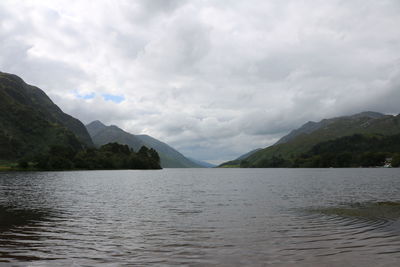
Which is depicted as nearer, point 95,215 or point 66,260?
point 66,260

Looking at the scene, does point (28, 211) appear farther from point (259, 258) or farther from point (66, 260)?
point (259, 258)

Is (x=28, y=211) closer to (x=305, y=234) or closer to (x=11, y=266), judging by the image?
(x=11, y=266)

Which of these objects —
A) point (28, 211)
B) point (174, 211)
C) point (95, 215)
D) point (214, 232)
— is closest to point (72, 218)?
point (95, 215)

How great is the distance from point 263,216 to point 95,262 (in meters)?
22.3

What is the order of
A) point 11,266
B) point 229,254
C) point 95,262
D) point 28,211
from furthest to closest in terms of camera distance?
1. point 28,211
2. point 229,254
3. point 95,262
4. point 11,266

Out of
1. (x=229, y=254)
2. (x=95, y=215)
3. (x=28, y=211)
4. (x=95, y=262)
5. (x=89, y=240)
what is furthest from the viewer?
(x=28, y=211)

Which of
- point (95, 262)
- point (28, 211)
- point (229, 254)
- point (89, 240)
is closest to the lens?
point (95, 262)

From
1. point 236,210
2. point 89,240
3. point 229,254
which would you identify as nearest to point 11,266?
point 89,240

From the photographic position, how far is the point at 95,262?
58.4 ft

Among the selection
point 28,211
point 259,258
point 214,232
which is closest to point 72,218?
point 28,211

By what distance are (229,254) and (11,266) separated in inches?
480

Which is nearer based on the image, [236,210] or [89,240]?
[89,240]

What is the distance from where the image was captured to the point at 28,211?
131 ft

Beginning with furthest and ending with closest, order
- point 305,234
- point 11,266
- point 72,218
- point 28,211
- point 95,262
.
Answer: point 28,211, point 72,218, point 305,234, point 95,262, point 11,266
